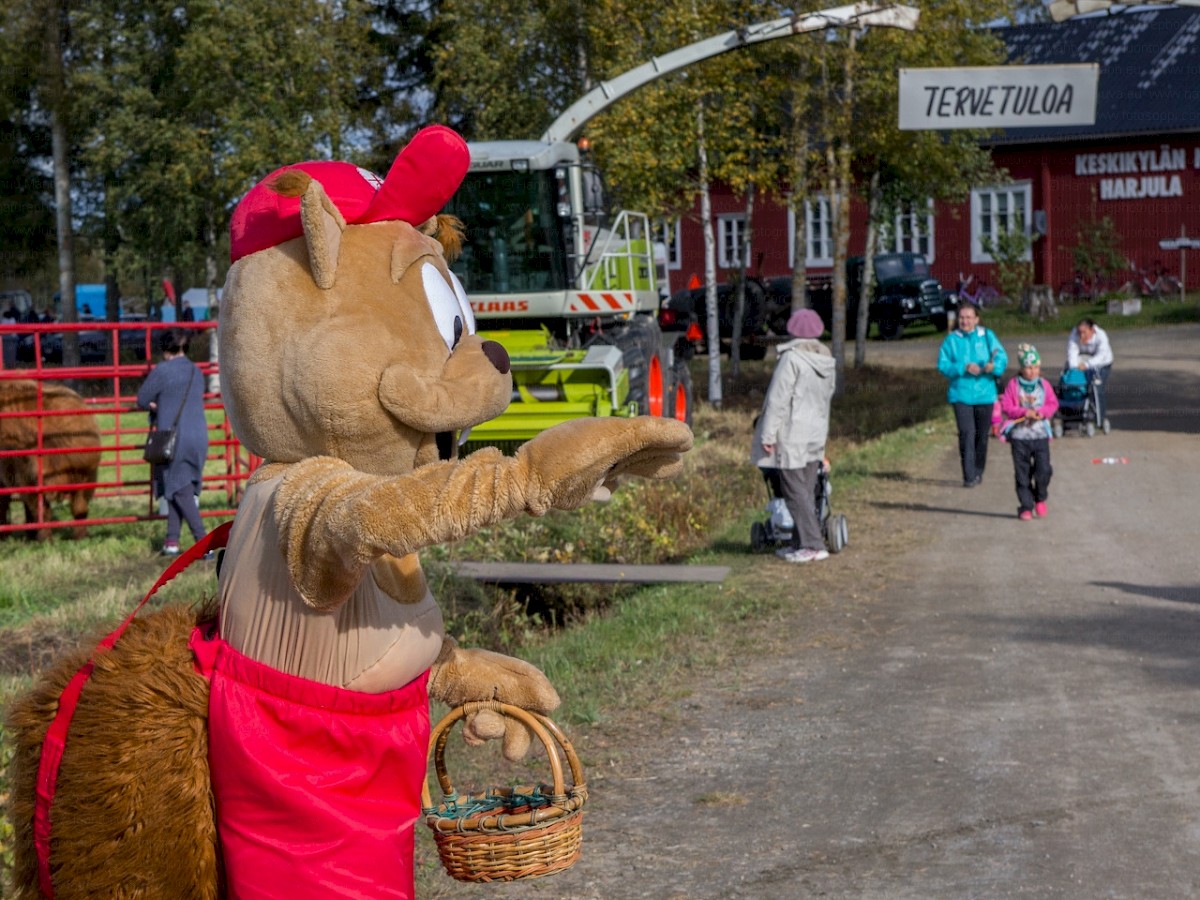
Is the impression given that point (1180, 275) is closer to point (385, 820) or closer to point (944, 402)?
point (944, 402)

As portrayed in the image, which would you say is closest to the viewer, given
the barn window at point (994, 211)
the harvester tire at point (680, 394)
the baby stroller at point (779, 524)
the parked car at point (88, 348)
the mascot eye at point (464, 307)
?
the mascot eye at point (464, 307)

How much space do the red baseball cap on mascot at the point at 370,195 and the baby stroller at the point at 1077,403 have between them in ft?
52.5

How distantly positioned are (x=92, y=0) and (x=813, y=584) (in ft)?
98.9

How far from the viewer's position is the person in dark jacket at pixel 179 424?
11766 mm

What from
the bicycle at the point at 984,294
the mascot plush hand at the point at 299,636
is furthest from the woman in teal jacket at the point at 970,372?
the bicycle at the point at 984,294

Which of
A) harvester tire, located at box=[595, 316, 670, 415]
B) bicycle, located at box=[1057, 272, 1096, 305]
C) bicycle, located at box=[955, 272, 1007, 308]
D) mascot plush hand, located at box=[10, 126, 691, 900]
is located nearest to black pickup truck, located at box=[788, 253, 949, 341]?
bicycle, located at box=[955, 272, 1007, 308]

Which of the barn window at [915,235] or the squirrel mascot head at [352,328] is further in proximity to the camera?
the barn window at [915,235]

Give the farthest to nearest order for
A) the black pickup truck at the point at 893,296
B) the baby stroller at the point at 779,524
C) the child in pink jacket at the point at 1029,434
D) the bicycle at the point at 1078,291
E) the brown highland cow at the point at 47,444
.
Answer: the bicycle at the point at 1078,291 < the black pickup truck at the point at 893,296 < the brown highland cow at the point at 47,444 < the child in pink jacket at the point at 1029,434 < the baby stroller at the point at 779,524

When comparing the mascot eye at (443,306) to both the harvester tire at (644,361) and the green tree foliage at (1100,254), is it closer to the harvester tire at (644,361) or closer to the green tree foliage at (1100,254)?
the harvester tire at (644,361)

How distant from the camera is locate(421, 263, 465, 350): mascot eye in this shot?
309 centimetres

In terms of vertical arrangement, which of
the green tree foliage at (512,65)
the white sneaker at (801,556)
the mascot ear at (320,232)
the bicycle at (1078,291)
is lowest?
the white sneaker at (801,556)

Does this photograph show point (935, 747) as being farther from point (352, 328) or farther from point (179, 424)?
point (179, 424)

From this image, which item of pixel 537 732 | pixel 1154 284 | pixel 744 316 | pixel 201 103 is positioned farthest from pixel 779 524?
pixel 1154 284

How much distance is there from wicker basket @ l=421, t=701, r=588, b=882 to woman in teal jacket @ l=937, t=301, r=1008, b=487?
37.4 ft
